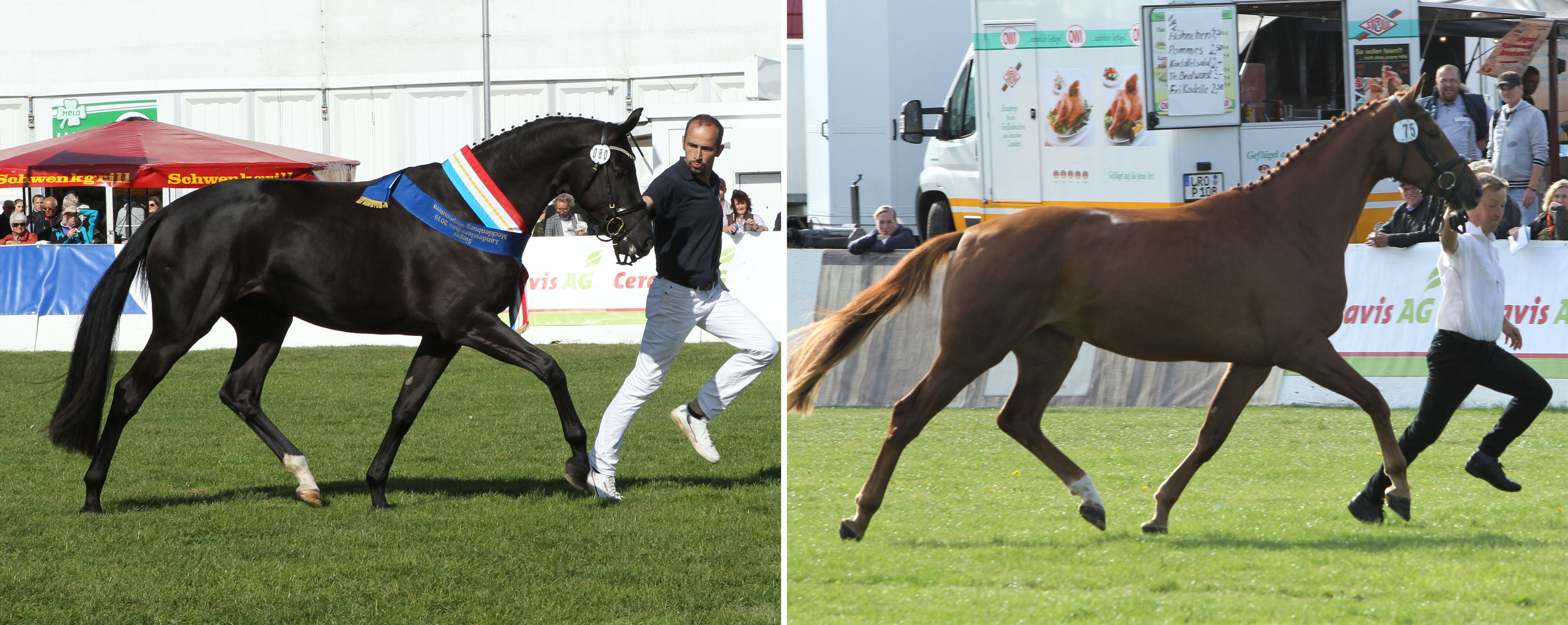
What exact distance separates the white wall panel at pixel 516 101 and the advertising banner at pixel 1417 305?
19250 mm

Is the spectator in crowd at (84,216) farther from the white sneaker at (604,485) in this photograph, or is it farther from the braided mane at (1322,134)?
the braided mane at (1322,134)

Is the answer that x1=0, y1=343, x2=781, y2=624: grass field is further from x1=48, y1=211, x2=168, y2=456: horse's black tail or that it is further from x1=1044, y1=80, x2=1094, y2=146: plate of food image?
x1=1044, y1=80, x2=1094, y2=146: plate of food image


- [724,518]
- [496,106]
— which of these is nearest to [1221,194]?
[724,518]

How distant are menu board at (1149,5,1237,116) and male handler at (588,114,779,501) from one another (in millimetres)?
5092

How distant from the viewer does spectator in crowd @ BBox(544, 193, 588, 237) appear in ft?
50.0

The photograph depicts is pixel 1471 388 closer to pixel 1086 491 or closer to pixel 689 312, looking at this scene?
pixel 1086 491

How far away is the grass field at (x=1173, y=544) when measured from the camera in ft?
11.3

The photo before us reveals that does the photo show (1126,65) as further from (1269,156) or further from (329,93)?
(329,93)

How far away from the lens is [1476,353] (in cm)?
500

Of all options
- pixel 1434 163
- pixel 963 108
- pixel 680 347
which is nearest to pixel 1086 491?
pixel 1434 163

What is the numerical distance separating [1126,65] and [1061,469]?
6.63 metres

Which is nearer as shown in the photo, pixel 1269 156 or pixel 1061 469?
pixel 1061 469

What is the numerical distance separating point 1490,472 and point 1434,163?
4.83ft

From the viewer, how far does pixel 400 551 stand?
206 inches
